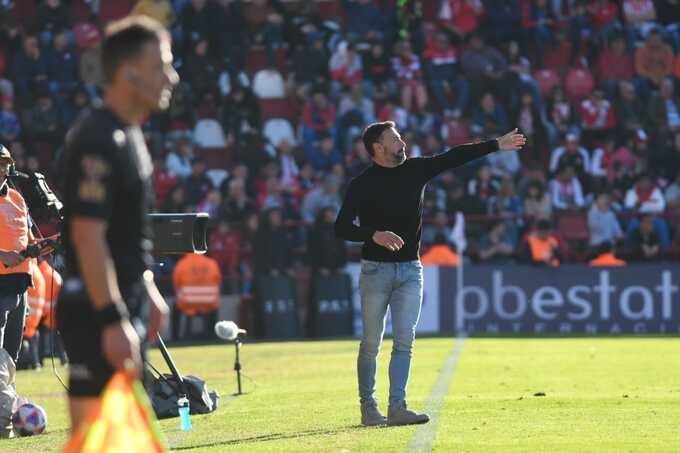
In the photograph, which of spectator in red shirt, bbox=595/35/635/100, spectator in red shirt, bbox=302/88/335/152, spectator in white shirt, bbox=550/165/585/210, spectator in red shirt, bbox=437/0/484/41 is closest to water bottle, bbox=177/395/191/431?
spectator in white shirt, bbox=550/165/585/210

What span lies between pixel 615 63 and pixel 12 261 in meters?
21.5

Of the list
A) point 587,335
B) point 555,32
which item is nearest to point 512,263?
point 587,335

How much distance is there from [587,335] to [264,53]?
35.8ft

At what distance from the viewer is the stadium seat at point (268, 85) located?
3136 centimetres

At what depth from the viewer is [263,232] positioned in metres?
26.9

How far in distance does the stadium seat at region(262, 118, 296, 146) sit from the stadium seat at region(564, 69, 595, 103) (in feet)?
18.8

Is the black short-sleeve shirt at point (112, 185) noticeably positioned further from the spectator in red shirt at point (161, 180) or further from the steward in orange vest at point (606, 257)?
the spectator in red shirt at point (161, 180)

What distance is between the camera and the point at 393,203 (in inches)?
448

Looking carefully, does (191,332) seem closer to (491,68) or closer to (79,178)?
(491,68)

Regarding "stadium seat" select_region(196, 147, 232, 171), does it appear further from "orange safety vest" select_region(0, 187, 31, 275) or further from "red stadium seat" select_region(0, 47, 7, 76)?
"orange safety vest" select_region(0, 187, 31, 275)

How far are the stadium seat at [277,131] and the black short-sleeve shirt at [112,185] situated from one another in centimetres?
2397

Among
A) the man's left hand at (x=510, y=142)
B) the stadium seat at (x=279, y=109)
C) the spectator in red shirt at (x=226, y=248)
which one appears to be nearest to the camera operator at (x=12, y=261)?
the man's left hand at (x=510, y=142)

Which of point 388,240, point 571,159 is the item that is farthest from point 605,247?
point 388,240

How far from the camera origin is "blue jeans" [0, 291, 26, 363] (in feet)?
39.5
